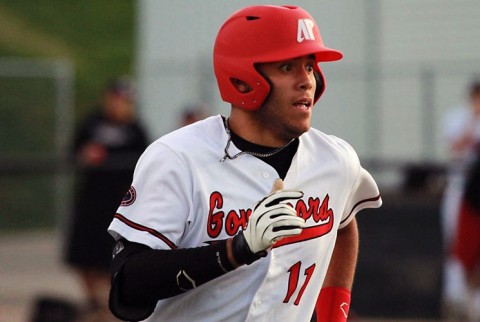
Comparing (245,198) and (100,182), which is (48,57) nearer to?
(100,182)

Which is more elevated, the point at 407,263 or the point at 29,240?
the point at 407,263

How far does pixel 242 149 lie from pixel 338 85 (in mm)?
12099

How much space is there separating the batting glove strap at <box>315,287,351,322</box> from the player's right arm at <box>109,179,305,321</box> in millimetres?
861

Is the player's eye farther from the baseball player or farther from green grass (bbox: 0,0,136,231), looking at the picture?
green grass (bbox: 0,0,136,231)

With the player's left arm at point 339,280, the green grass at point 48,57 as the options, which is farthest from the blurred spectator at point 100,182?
the green grass at point 48,57

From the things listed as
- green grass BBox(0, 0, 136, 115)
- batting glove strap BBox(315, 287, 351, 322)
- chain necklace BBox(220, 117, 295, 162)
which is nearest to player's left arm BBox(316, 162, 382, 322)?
batting glove strap BBox(315, 287, 351, 322)

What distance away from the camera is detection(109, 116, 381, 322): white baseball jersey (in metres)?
4.28

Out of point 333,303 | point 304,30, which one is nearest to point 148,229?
point 304,30

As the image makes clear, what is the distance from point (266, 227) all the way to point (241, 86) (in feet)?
2.42

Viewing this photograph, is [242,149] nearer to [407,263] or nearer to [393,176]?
[407,263]

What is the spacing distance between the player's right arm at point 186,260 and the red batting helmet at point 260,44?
1.60 ft

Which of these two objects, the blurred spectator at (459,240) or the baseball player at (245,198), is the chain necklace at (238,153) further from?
the blurred spectator at (459,240)

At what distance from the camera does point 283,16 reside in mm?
4516

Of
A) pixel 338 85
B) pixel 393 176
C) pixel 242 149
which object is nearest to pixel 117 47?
pixel 338 85
